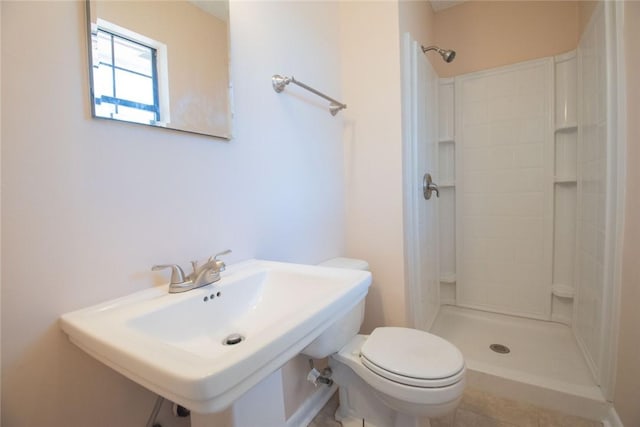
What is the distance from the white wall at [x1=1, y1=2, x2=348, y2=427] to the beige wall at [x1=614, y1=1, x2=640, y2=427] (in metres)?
1.44

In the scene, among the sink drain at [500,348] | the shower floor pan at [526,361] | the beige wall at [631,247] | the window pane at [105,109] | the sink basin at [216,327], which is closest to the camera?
the sink basin at [216,327]

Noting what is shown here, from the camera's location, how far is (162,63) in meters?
0.85

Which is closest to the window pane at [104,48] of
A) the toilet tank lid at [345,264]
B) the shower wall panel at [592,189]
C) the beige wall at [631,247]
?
the toilet tank lid at [345,264]

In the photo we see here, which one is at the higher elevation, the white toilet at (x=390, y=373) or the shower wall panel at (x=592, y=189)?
the shower wall panel at (x=592, y=189)

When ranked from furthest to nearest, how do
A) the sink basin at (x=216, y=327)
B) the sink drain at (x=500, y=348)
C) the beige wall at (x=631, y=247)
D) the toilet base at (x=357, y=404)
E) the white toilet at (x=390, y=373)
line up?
the sink drain at (x=500, y=348), the toilet base at (x=357, y=404), the beige wall at (x=631, y=247), the white toilet at (x=390, y=373), the sink basin at (x=216, y=327)

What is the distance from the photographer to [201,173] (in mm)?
937

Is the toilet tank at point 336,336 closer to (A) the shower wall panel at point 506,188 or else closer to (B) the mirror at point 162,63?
(B) the mirror at point 162,63

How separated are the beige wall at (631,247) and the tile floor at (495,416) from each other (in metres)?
0.23

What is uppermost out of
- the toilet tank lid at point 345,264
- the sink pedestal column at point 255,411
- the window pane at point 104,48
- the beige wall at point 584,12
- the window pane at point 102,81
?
the beige wall at point 584,12

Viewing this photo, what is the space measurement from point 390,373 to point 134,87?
1.17m

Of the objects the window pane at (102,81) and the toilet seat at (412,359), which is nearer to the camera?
the window pane at (102,81)

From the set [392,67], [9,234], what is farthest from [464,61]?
[9,234]

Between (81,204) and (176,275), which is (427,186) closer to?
(176,275)

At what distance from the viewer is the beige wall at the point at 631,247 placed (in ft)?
3.60
